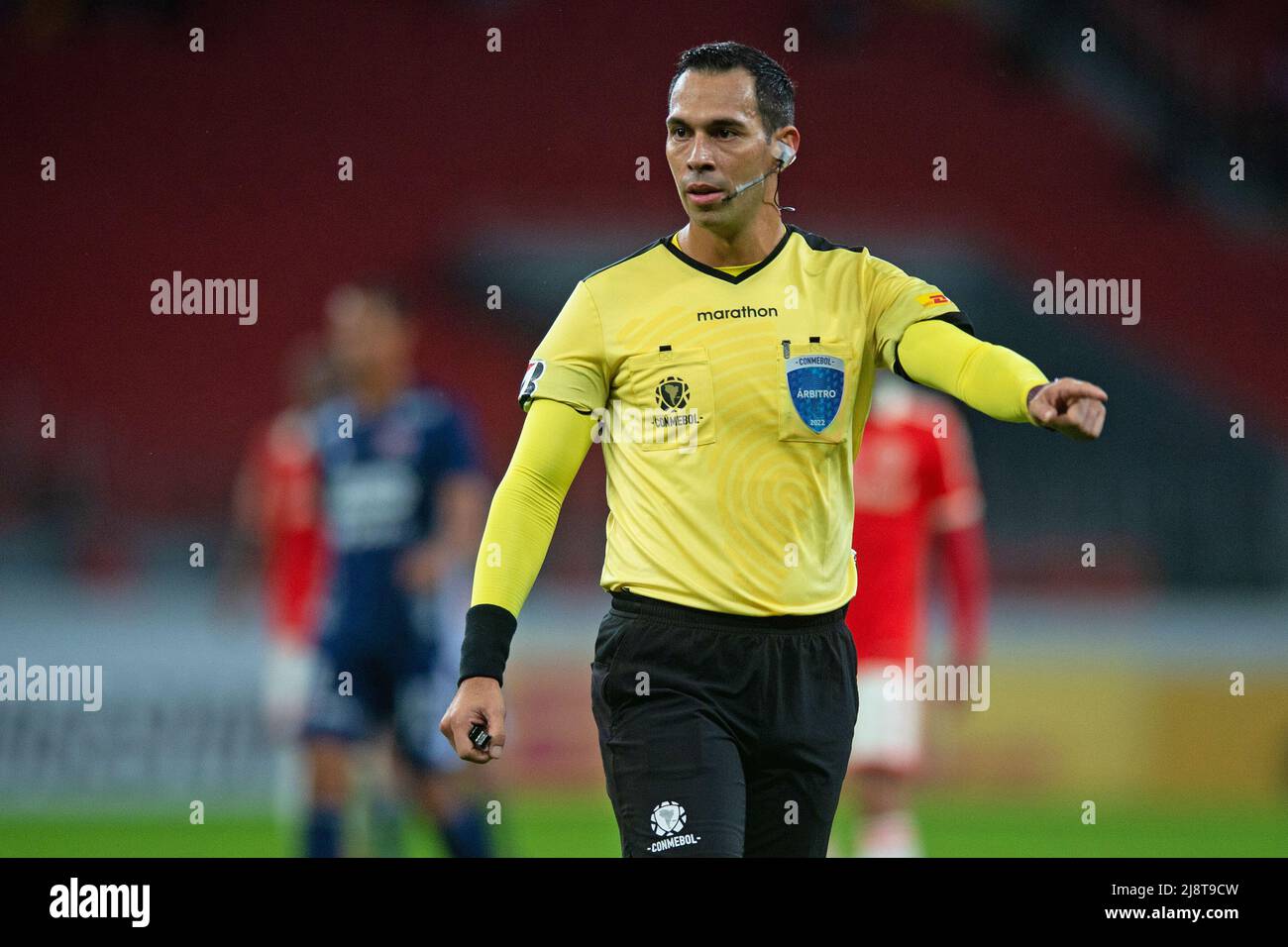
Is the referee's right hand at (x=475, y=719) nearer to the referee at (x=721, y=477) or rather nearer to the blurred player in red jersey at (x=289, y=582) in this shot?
the referee at (x=721, y=477)

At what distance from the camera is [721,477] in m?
3.54

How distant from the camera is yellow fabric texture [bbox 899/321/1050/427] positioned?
3295 millimetres

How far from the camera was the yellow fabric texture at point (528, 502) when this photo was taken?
3516 millimetres

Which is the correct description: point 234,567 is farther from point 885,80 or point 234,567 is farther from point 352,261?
point 885,80

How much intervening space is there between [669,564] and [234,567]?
7102 millimetres

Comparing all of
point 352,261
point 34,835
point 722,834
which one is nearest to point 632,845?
point 722,834

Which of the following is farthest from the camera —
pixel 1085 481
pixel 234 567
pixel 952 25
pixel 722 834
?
pixel 952 25

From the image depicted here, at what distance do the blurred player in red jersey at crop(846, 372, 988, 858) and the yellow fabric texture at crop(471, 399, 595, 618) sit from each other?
2.92 metres

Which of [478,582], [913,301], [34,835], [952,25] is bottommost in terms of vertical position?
[34,835]

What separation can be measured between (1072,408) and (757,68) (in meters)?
1.06

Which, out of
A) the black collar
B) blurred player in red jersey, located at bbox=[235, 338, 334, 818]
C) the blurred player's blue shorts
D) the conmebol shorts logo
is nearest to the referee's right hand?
the conmebol shorts logo

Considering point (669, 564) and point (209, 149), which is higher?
point (209, 149)

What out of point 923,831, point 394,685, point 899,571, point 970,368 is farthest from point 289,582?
point 970,368
